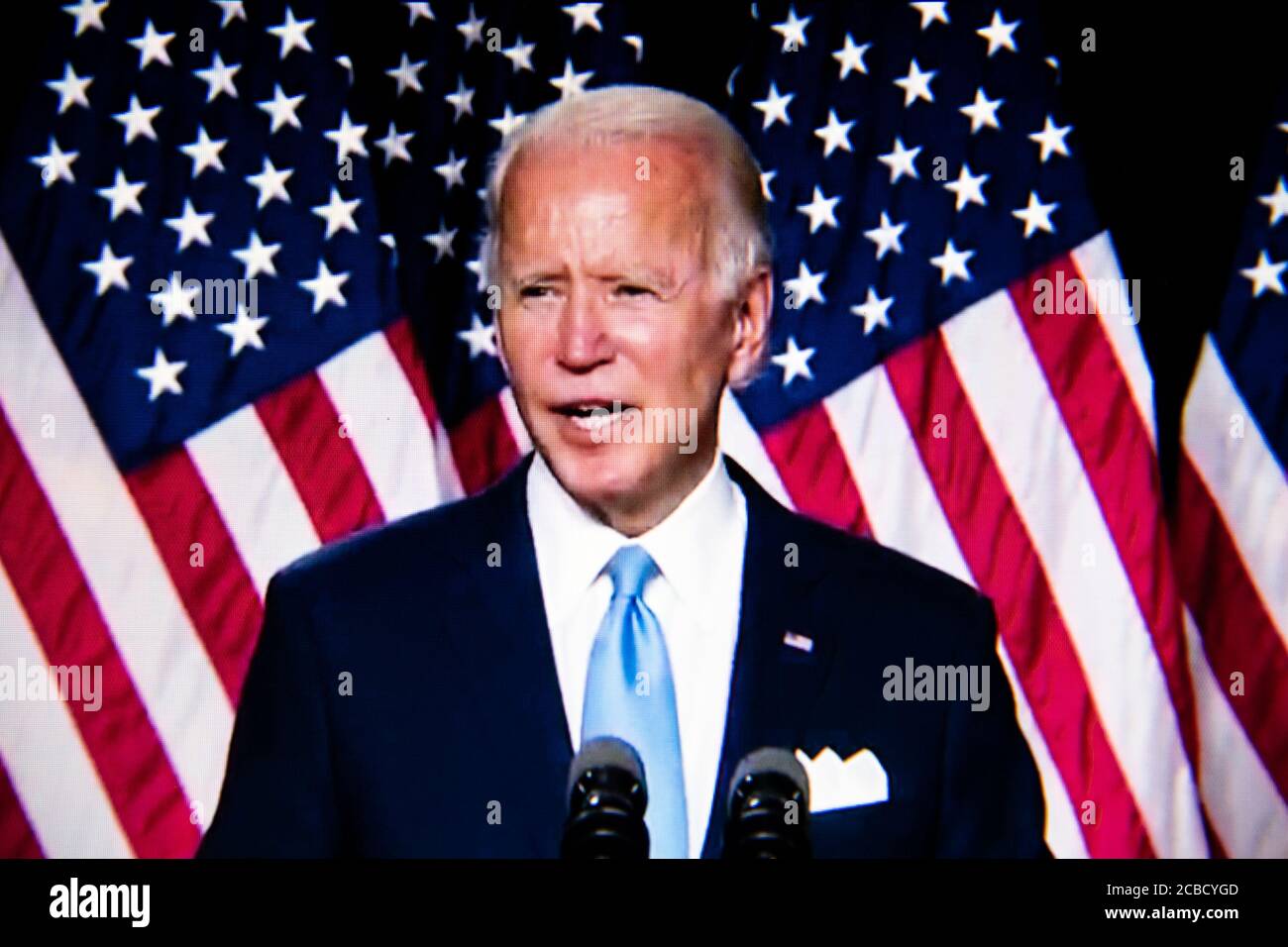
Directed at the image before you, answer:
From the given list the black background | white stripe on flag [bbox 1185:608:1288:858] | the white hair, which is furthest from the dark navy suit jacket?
the black background

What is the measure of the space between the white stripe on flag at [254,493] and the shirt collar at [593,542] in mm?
680

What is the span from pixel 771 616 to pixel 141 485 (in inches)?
51.3

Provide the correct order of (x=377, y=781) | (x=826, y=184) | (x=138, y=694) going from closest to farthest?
(x=377, y=781) < (x=138, y=694) < (x=826, y=184)

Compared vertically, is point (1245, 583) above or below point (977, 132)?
below

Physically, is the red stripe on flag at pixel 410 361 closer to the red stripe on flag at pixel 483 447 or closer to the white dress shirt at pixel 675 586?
the red stripe on flag at pixel 483 447

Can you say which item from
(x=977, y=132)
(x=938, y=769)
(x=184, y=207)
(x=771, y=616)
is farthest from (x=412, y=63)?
(x=938, y=769)

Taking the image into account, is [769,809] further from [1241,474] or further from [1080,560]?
[1241,474]

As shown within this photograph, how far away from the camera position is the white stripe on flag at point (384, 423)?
11.8 ft

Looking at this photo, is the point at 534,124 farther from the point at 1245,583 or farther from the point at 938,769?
the point at 1245,583

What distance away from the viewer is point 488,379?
372 cm

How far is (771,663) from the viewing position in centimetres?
300

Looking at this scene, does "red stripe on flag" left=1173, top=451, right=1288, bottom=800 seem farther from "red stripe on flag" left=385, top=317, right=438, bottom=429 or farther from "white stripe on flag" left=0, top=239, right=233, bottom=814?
"white stripe on flag" left=0, top=239, right=233, bottom=814

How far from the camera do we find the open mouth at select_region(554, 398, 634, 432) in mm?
3062

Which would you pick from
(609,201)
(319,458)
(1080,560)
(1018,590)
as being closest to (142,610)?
(319,458)
